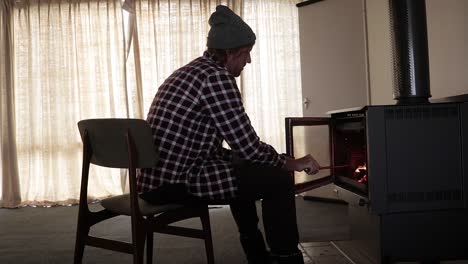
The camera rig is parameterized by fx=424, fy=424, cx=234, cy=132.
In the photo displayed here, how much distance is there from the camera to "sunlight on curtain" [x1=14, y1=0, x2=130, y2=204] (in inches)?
179

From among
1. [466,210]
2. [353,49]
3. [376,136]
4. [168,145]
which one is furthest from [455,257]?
[353,49]

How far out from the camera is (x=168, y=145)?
1.49 meters

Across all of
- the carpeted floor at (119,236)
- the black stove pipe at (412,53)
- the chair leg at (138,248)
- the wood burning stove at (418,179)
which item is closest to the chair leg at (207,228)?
the chair leg at (138,248)

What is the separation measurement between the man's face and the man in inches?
5.3

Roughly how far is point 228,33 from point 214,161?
0.48 m

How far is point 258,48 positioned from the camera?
454cm

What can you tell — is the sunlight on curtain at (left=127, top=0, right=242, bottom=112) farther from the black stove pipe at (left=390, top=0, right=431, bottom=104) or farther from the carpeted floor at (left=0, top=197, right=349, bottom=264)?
the black stove pipe at (left=390, top=0, right=431, bottom=104)

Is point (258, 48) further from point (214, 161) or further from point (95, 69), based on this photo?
point (214, 161)

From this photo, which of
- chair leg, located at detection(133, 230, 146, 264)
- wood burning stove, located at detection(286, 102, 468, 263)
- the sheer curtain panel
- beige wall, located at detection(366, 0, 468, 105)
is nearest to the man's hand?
wood burning stove, located at detection(286, 102, 468, 263)

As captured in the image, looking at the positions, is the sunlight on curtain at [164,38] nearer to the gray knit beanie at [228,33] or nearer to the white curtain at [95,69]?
the white curtain at [95,69]

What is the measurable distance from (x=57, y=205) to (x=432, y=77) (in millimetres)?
3752

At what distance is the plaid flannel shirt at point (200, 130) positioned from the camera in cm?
146

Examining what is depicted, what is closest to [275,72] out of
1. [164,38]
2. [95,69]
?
[164,38]

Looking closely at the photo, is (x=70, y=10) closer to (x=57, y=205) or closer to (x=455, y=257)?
(x=57, y=205)
